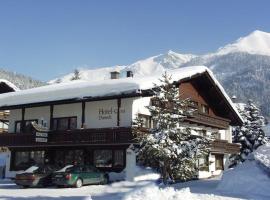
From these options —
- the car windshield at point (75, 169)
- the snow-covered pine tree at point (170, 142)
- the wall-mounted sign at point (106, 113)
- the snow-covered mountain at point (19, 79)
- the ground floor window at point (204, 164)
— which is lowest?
the car windshield at point (75, 169)

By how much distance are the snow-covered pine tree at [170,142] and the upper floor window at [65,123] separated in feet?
36.2

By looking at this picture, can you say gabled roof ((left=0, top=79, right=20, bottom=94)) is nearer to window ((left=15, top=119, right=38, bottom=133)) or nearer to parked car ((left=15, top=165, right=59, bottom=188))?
window ((left=15, top=119, right=38, bottom=133))

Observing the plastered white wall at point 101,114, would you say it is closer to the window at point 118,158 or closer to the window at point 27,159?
the window at point 118,158

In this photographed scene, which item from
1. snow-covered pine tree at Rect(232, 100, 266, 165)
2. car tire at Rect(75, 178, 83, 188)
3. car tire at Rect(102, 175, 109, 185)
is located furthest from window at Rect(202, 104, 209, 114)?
car tire at Rect(75, 178, 83, 188)

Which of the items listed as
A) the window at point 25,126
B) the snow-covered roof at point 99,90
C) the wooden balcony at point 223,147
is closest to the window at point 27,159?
the window at point 25,126

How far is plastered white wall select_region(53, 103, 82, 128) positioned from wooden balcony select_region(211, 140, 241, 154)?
422 inches

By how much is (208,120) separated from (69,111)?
11.8 m

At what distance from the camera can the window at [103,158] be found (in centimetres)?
3297

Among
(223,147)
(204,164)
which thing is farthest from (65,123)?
(223,147)

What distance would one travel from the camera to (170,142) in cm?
2366

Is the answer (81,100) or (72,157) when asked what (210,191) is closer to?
(81,100)

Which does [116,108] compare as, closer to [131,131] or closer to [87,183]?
[131,131]

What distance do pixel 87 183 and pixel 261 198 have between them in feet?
38.3

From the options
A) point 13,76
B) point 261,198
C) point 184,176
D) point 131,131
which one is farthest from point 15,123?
point 13,76
